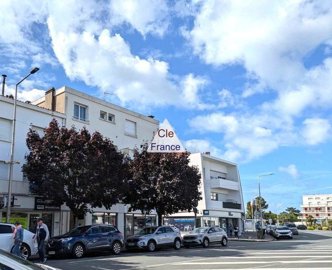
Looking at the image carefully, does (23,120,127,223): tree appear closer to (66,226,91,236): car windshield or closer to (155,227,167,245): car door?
(66,226,91,236): car windshield

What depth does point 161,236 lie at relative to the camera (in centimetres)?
2734

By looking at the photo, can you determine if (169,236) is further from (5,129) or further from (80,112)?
(5,129)

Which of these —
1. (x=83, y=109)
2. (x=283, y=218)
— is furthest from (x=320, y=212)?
(x=83, y=109)

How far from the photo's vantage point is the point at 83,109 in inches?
1324

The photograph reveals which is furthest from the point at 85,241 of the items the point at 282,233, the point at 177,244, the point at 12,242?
the point at 282,233

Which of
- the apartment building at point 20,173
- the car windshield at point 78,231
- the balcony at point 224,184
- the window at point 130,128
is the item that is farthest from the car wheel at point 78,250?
the balcony at point 224,184

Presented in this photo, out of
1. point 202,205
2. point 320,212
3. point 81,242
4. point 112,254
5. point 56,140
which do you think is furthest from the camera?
point 320,212

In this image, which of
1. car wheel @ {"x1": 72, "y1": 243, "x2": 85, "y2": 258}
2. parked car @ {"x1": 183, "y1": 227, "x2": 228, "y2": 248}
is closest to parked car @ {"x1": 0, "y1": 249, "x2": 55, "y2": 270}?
car wheel @ {"x1": 72, "y1": 243, "x2": 85, "y2": 258}

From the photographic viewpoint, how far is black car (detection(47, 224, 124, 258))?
21.5 metres

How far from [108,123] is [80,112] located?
2661mm

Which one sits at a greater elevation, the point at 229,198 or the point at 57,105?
the point at 57,105

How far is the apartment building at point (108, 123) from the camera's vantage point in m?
32.2

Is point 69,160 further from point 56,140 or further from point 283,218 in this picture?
point 283,218

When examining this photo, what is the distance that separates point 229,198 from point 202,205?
29.5ft
